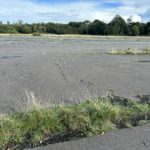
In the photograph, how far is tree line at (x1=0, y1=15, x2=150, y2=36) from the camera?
72.2 m

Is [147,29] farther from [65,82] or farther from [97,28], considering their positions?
[65,82]

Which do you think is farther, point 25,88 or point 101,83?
point 101,83

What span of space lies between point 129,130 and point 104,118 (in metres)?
0.54

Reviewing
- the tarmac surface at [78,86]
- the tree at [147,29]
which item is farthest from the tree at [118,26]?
the tarmac surface at [78,86]

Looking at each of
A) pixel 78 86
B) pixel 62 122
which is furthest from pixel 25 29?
pixel 62 122

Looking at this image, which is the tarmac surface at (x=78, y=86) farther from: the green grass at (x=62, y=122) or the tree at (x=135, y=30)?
the tree at (x=135, y=30)

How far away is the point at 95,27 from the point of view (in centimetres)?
7469

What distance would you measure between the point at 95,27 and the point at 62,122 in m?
69.4

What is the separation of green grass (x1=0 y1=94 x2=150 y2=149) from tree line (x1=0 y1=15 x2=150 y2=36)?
65487 mm

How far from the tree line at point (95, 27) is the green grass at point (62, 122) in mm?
65487

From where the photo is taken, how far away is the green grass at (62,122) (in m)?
5.76

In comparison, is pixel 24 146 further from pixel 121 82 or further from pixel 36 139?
pixel 121 82

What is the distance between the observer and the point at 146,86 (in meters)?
10.5

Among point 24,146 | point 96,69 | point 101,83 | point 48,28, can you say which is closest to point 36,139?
point 24,146
